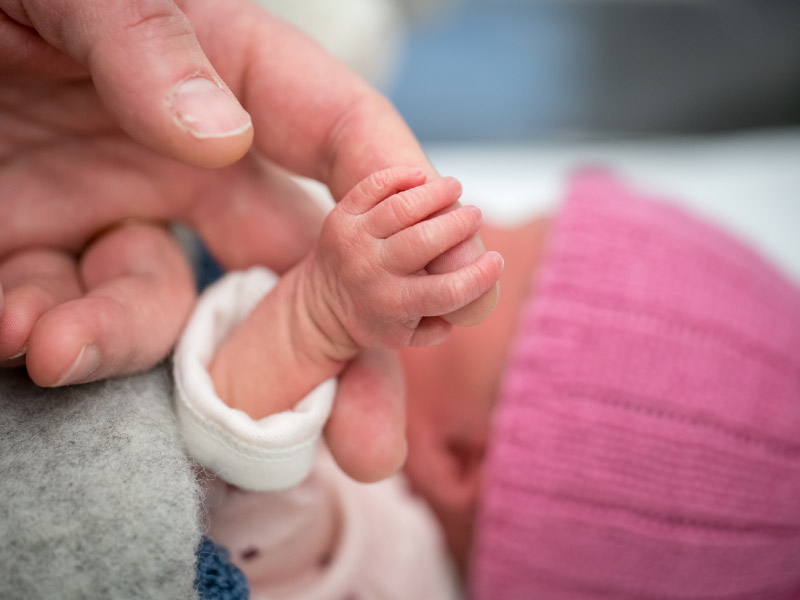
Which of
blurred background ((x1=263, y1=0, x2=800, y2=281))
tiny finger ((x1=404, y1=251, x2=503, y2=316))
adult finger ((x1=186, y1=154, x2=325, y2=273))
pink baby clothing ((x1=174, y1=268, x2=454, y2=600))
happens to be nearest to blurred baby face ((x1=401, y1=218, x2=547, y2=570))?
pink baby clothing ((x1=174, y1=268, x2=454, y2=600))

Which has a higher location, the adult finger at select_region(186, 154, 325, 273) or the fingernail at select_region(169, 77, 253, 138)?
the fingernail at select_region(169, 77, 253, 138)

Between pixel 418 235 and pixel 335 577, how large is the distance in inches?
15.7

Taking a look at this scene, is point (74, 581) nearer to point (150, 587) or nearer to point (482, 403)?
point (150, 587)

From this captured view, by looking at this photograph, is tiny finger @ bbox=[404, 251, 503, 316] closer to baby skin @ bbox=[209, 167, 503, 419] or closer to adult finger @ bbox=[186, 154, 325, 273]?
baby skin @ bbox=[209, 167, 503, 419]

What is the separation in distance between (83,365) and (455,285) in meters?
0.22

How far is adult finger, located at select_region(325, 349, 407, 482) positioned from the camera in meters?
0.44

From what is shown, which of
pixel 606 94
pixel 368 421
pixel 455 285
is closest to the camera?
pixel 455 285

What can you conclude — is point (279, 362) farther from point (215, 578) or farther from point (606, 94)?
point (606, 94)

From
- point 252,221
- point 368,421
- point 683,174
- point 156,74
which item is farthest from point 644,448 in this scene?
point 683,174

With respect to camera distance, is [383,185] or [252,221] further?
[252,221]

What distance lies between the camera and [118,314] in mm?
409

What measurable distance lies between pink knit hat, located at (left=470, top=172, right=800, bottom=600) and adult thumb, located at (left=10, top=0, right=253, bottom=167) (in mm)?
414

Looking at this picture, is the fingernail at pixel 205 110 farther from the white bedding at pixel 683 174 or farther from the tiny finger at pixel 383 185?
the white bedding at pixel 683 174

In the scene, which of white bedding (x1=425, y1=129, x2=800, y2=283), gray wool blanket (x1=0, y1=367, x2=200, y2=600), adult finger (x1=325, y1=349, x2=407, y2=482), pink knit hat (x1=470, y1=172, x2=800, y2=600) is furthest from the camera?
white bedding (x1=425, y1=129, x2=800, y2=283)
